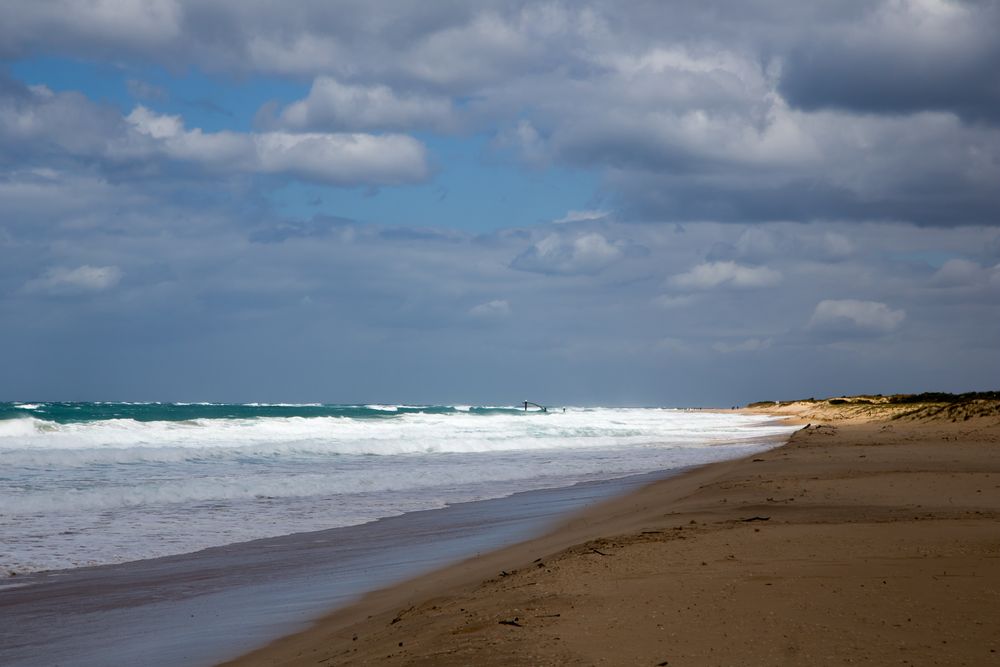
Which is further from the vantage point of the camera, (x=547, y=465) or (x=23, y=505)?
(x=547, y=465)

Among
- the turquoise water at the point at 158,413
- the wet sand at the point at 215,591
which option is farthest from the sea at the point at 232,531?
the turquoise water at the point at 158,413

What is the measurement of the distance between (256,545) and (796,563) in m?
6.89

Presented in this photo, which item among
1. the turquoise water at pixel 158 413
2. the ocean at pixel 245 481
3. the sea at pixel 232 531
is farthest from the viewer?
the turquoise water at pixel 158 413

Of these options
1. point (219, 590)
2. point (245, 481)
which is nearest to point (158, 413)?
point (245, 481)

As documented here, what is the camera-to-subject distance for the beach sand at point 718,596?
4629 mm

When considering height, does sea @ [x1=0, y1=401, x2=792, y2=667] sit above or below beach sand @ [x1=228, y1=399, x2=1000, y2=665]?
below

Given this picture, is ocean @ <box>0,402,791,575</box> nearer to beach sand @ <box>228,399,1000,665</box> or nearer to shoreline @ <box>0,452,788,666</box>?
shoreline @ <box>0,452,788,666</box>

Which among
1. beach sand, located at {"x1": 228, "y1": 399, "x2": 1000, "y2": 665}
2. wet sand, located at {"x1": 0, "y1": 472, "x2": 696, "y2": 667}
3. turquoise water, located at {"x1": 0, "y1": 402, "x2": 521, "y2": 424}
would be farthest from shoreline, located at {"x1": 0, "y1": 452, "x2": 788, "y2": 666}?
turquoise water, located at {"x1": 0, "y1": 402, "x2": 521, "y2": 424}

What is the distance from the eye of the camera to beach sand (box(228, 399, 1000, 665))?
463cm

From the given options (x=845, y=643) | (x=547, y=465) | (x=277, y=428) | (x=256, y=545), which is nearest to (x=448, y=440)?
(x=547, y=465)

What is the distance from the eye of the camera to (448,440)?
3488 centimetres

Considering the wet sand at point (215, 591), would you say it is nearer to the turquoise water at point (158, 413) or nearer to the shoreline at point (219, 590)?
the shoreline at point (219, 590)

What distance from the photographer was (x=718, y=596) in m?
5.70

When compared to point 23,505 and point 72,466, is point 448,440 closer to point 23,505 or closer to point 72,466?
point 72,466
